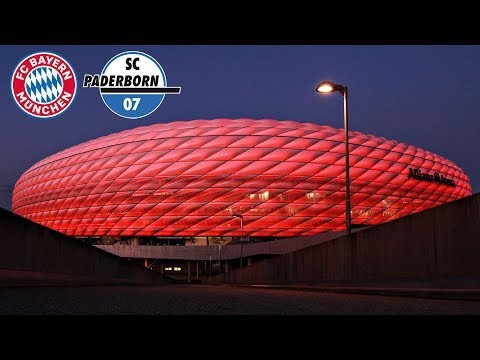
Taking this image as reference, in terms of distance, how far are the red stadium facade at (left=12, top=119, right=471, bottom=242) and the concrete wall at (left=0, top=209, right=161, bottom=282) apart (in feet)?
150

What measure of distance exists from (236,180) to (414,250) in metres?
49.9

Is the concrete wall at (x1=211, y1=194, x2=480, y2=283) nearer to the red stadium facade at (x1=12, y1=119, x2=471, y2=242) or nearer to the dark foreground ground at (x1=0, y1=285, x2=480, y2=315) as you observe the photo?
the dark foreground ground at (x1=0, y1=285, x2=480, y2=315)

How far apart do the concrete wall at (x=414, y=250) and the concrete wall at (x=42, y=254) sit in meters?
6.13

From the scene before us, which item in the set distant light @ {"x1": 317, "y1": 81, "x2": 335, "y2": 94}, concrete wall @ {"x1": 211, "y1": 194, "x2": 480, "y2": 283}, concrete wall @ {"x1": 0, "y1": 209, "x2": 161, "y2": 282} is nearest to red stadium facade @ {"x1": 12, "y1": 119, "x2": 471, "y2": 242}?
distant light @ {"x1": 317, "y1": 81, "x2": 335, "y2": 94}

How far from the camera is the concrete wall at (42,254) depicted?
818 cm

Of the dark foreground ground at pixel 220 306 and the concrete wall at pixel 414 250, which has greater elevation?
the concrete wall at pixel 414 250

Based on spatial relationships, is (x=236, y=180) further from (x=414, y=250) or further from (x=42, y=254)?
(x=414, y=250)

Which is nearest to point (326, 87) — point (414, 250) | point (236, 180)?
point (414, 250)

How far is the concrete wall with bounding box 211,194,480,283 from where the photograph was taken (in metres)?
7.33

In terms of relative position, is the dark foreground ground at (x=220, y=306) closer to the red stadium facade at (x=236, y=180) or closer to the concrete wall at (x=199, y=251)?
the concrete wall at (x=199, y=251)

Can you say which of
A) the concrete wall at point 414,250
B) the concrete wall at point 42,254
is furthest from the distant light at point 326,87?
the concrete wall at point 42,254

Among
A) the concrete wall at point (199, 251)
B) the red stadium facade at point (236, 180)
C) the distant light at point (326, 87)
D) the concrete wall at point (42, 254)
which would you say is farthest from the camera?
the red stadium facade at point (236, 180)
